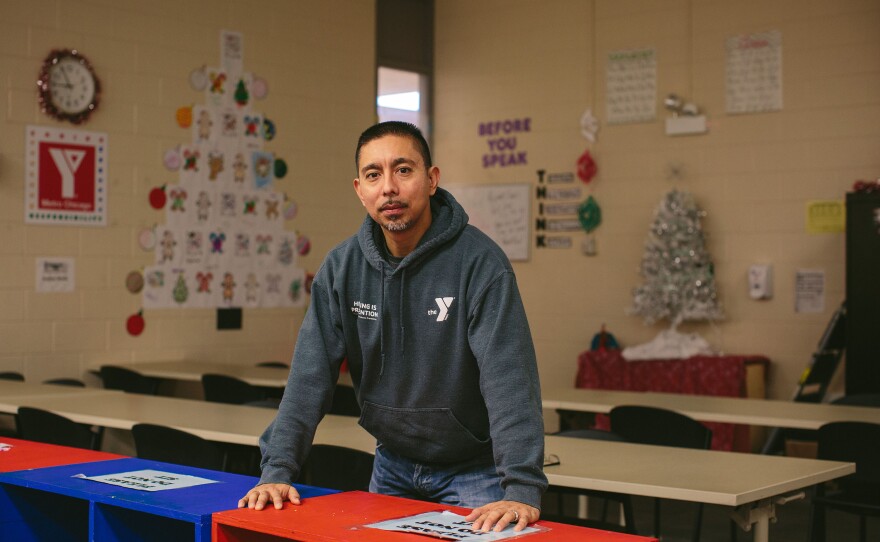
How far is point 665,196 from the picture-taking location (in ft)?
25.0

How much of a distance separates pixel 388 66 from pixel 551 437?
5.47 meters

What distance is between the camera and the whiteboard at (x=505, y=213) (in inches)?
335

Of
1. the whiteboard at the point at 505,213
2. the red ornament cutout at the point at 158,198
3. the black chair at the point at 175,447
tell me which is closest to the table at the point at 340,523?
the black chair at the point at 175,447

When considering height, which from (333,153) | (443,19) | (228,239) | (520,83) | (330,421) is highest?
(443,19)

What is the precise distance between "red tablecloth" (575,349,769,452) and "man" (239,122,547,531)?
181 inches

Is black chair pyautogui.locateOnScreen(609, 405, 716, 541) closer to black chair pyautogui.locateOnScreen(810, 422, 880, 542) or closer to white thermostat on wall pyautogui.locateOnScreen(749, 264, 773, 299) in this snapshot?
black chair pyautogui.locateOnScreen(810, 422, 880, 542)

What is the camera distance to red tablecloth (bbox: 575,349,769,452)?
6.93m

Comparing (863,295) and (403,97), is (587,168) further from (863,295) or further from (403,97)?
(863,295)

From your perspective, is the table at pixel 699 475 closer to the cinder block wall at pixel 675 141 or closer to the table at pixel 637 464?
the table at pixel 637 464

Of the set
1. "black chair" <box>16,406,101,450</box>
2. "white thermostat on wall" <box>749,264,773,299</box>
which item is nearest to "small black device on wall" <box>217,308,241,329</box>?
"black chair" <box>16,406,101,450</box>

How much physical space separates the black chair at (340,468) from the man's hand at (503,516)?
1182 mm

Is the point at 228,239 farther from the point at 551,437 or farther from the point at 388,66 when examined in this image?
the point at 551,437

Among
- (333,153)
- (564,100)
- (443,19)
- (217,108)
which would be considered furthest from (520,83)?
(217,108)

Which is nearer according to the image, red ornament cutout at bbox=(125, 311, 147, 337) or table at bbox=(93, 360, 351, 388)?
table at bbox=(93, 360, 351, 388)
